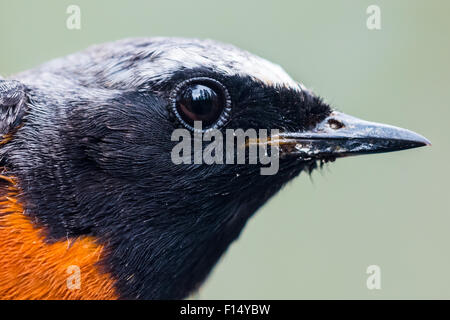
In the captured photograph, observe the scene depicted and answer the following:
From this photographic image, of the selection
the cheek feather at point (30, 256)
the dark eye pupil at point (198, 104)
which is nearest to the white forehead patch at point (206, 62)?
the dark eye pupil at point (198, 104)

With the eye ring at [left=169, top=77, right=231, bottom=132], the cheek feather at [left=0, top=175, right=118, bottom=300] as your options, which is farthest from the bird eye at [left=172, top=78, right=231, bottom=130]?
the cheek feather at [left=0, top=175, right=118, bottom=300]

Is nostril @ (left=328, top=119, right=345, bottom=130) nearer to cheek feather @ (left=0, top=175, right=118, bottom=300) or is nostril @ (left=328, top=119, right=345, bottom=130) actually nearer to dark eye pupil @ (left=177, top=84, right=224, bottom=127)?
dark eye pupil @ (left=177, top=84, right=224, bottom=127)

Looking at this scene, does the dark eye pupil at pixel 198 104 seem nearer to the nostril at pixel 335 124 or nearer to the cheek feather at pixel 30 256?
the nostril at pixel 335 124

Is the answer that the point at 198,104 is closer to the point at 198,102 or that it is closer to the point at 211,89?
the point at 198,102

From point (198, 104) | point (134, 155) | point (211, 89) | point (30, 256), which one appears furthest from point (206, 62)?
point (30, 256)

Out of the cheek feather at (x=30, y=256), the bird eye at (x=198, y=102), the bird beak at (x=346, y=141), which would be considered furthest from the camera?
the bird beak at (x=346, y=141)
